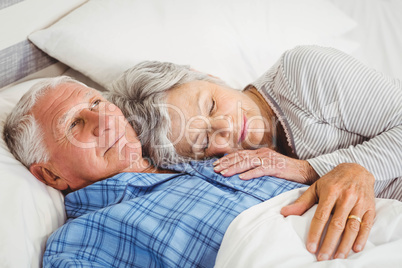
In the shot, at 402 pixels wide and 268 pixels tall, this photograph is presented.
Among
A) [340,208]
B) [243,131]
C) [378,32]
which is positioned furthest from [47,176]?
[378,32]

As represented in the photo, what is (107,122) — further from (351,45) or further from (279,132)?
(351,45)

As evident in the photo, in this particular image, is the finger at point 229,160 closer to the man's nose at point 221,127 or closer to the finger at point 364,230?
the man's nose at point 221,127

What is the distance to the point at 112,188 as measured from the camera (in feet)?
3.87

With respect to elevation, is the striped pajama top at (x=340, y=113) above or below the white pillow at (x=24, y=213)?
above

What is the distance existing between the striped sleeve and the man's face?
565mm

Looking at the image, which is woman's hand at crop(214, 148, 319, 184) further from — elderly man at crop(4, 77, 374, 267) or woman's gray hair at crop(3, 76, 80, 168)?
woman's gray hair at crop(3, 76, 80, 168)

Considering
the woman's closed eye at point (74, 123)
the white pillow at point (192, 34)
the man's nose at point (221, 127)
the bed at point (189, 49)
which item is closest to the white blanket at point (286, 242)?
the bed at point (189, 49)

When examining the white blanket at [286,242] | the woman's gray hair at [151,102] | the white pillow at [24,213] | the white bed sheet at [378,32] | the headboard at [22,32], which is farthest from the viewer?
the white bed sheet at [378,32]

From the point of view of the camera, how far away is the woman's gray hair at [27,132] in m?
1.21

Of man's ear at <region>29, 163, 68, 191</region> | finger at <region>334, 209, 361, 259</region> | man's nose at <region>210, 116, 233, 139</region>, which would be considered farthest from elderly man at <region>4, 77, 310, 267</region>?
finger at <region>334, 209, 361, 259</region>

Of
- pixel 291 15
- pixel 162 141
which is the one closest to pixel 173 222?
pixel 162 141

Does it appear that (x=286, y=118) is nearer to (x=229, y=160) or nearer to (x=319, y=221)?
(x=229, y=160)

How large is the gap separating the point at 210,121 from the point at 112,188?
0.36m

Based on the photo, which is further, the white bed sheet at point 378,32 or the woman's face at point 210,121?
the white bed sheet at point 378,32
